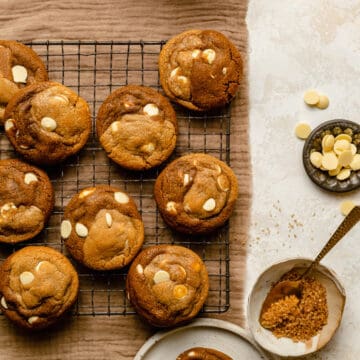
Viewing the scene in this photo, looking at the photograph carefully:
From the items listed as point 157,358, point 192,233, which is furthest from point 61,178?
point 157,358

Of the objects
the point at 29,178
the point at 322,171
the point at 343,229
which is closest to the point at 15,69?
the point at 29,178

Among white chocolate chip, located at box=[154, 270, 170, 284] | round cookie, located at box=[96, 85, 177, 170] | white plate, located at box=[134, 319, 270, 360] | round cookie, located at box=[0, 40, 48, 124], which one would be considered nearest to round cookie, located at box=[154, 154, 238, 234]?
round cookie, located at box=[96, 85, 177, 170]

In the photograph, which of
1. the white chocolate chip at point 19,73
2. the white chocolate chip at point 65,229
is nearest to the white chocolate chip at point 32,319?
the white chocolate chip at point 65,229

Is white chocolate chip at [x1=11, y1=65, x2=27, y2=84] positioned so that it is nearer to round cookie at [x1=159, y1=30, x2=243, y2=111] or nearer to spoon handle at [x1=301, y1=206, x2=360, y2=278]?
round cookie at [x1=159, y1=30, x2=243, y2=111]

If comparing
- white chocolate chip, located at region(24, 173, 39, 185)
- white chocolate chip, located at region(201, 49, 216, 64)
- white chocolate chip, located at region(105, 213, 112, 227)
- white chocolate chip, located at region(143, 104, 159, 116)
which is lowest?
white chocolate chip, located at region(105, 213, 112, 227)

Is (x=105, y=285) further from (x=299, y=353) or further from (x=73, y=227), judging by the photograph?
(x=299, y=353)

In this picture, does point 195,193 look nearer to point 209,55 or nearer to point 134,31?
point 209,55

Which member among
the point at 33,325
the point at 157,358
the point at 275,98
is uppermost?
the point at 275,98
